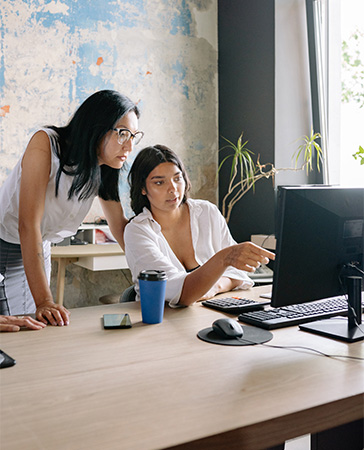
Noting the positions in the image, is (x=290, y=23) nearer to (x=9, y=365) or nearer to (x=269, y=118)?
(x=269, y=118)

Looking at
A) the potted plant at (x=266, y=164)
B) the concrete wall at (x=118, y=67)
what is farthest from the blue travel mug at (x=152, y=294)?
the concrete wall at (x=118, y=67)

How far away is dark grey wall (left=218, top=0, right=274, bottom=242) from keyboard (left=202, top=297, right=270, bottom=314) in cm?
211

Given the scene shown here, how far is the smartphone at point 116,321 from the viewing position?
51.9 inches

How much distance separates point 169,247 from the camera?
185 centimetres

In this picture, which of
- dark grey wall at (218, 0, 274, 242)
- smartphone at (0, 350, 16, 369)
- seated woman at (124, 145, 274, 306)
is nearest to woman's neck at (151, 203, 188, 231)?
seated woman at (124, 145, 274, 306)

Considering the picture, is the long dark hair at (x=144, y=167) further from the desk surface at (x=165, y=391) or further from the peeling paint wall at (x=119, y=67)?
the peeling paint wall at (x=119, y=67)

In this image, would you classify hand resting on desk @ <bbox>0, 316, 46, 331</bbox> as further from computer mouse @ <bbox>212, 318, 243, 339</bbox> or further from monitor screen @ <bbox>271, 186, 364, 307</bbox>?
monitor screen @ <bbox>271, 186, 364, 307</bbox>

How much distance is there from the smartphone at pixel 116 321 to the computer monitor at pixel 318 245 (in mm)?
412

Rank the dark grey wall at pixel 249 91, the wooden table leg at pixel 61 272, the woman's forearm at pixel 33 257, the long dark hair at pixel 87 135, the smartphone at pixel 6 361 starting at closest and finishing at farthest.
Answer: the smartphone at pixel 6 361
the woman's forearm at pixel 33 257
the long dark hair at pixel 87 135
the wooden table leg at pixel 61 272
the dark grey wall at pixel 249 91

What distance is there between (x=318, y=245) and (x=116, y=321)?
0.57 metres

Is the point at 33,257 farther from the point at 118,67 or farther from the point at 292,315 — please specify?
the point at 118,67

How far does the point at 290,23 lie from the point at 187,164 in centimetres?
129

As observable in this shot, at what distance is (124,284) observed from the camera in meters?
3.82

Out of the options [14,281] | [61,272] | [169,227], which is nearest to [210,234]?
[169,227]
